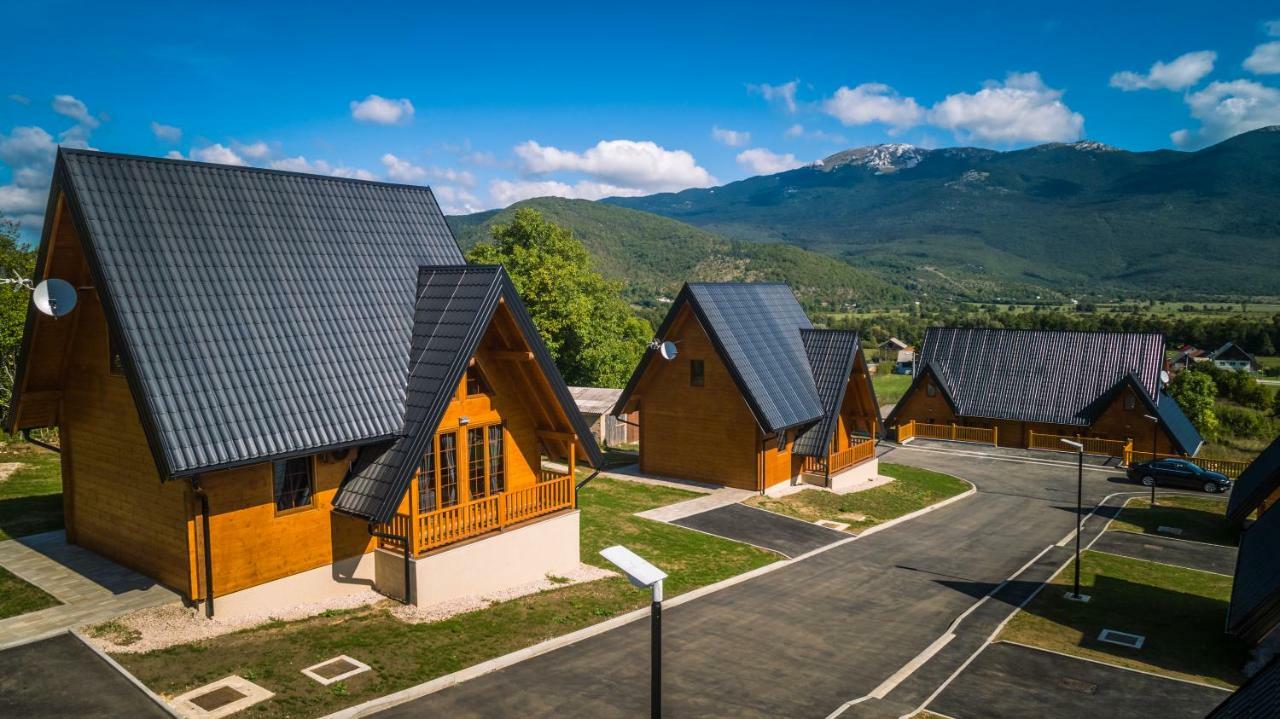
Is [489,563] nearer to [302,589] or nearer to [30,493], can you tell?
[302,589]

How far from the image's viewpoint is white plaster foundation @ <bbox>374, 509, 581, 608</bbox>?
1480 centimetres

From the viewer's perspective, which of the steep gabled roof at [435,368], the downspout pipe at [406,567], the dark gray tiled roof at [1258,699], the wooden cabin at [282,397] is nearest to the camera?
the dark gray tiled roof at [1258,699]

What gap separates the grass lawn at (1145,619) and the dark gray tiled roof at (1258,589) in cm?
93

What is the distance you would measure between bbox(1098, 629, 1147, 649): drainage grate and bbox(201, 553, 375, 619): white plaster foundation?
15.2m

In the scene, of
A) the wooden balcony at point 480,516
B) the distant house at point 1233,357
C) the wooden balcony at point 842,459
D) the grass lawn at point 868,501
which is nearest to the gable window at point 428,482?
the wooden balcony at point 480,516

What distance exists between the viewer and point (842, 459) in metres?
30.2

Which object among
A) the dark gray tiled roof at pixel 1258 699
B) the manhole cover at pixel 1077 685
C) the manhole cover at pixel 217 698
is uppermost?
the dark gray tiled roof at pixel 1258 699

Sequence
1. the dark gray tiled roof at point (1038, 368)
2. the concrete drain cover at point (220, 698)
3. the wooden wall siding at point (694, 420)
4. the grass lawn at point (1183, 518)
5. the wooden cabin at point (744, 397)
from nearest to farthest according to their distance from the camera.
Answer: the concrete drain cover at point (220, 698)
the grass lawn at point (1183, 518)
the wooden cabin at point (744, 397)
the wooden wall siding at point (694, 420)
the dark gray tiled roof at point (1038, 368)

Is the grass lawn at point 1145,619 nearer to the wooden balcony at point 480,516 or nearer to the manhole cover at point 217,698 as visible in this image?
the wooden balcony at point 480,516

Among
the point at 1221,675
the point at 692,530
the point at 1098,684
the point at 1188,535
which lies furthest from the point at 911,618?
the point at 1188,535

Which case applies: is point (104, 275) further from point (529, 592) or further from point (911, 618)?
point (911, 618)

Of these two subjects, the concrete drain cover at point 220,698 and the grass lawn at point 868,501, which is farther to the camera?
the grass lawn at point 868,501

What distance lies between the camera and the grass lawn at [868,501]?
25.7m

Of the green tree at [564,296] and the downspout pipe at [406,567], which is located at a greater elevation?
the green tree at [564,296]
